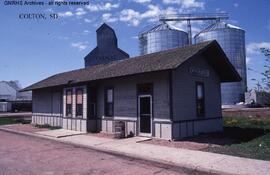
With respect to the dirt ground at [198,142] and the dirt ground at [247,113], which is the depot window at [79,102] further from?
the dirt ground at [247,113]

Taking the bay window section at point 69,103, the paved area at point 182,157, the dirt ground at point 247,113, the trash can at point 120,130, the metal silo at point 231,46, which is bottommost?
the paved area at point 182,157

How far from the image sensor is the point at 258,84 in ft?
41.9

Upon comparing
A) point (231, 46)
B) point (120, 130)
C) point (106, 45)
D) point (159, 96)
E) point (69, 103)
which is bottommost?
point (120, 130)

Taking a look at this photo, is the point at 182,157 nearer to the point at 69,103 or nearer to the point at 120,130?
the point at 120,130

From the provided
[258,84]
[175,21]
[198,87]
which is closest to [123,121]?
[198,87]

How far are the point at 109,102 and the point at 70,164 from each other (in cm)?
914

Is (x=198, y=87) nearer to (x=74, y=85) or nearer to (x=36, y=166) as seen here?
(x=74, y=85)

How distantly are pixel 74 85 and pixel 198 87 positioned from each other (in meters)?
8.82

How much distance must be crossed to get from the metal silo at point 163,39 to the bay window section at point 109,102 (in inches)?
1426

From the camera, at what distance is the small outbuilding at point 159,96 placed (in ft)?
51.3

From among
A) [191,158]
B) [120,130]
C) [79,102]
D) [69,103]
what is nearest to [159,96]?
[120,130]

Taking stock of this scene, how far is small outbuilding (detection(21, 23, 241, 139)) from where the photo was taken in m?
15.6

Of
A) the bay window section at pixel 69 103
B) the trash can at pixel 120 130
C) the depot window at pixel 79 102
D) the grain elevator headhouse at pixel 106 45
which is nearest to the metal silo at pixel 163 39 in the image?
the grain elevator headhouse at pixel 106 45

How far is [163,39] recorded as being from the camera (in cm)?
5588
